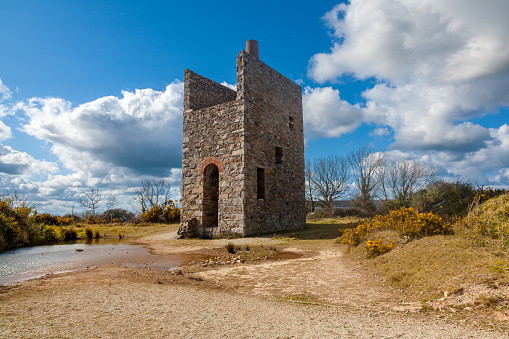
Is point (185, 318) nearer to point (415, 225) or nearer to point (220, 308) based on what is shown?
point (220, 308)

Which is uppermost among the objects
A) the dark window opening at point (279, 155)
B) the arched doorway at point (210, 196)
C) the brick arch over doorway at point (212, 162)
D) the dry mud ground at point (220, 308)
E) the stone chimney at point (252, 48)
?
the stone chimney at point (252, 48)

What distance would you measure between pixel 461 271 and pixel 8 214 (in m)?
15.0

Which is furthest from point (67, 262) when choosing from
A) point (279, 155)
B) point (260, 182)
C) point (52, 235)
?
point (279, 155)

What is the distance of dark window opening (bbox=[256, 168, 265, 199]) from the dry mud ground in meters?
8.37

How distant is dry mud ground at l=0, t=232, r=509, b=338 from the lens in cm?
271

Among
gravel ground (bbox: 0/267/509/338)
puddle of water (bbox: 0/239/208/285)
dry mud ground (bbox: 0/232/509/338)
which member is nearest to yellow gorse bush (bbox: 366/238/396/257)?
dry mud ground (bbox: 0/232/509/338)

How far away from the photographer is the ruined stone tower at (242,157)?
13234mm

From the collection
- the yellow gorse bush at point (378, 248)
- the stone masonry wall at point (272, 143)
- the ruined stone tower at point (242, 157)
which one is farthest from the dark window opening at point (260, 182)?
the yellow gorse bush at point (378, 248)

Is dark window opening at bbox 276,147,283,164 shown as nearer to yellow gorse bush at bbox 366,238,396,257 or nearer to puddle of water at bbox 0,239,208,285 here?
puddle of water at bbox 0,239,208,285

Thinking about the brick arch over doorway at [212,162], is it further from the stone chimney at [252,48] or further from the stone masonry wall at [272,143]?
the stone chimney at [252,48]

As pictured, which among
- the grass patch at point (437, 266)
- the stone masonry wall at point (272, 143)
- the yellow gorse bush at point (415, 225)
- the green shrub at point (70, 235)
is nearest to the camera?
the grass patch at point (437, 266)

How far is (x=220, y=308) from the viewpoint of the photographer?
346 cm

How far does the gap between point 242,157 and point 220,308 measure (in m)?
9.83

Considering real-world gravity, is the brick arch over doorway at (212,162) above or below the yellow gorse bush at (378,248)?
above
